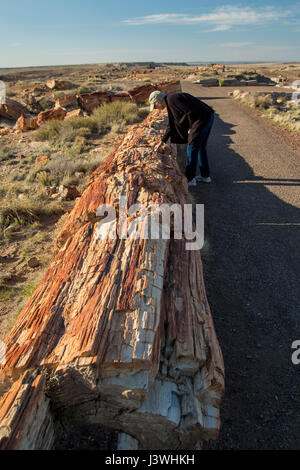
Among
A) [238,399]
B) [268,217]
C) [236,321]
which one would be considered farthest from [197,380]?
[268,217]

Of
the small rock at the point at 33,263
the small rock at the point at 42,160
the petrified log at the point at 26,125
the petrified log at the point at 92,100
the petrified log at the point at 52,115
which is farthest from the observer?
the petrified log at the point at 92,100

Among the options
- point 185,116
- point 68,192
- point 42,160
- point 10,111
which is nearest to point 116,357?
point 185,116

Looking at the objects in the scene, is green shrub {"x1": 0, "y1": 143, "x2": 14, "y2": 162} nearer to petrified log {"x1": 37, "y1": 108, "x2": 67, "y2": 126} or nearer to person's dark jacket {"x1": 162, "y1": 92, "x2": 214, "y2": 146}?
petrified log {"x1": 37, "y1": 108, "x2": 67, "y2": 126}

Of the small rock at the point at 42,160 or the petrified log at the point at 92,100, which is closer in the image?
the small rock at the point at 42,160

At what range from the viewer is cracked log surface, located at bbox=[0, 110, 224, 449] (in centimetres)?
160

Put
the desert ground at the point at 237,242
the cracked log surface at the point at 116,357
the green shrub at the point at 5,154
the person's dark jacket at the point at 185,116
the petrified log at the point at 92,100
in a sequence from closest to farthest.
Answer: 1. the cracked log surface at the point at 116,357
2. the desert ground at the point at 237,242
3. the person's dark jacket at the point at 185,116
4. the green shrub at the point at 5,154
5. the petrified log at the point at 92,100

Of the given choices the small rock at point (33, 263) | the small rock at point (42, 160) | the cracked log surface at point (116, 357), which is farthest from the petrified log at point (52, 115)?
the cracked log surface at point (116, 357)

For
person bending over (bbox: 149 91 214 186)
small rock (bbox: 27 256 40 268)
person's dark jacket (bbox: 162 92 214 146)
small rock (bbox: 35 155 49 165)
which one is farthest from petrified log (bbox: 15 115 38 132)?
small rock (bbox: 27 256 40 268)

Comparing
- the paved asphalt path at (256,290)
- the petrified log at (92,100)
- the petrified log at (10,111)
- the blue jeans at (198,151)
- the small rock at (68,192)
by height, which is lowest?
the paved asphalt path at (256,290)

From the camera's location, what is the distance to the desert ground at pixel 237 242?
2270mm

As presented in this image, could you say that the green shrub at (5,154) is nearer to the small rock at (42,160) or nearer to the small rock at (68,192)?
the small rock at (42,160)

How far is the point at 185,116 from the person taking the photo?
486 cm

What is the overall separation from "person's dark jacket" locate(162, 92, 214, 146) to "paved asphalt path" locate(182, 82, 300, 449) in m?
1.08

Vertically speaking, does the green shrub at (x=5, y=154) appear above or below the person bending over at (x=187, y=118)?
below
